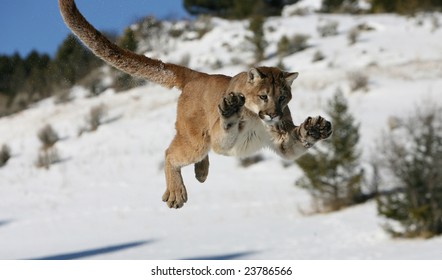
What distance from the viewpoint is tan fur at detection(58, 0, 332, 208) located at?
818 centimetres

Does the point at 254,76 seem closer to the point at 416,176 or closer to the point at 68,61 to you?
the point at 68,61

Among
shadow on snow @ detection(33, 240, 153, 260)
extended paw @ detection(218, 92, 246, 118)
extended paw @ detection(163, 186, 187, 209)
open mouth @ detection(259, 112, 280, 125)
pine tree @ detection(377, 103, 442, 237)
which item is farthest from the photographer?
shadow on snow @ detection(33, 240, 153, 260)

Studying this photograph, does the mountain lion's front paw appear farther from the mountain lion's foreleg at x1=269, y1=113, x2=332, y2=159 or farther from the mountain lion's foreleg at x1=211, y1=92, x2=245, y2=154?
the mountain lion's foreleg at x1=211, y1=92, x2=245, y2=154

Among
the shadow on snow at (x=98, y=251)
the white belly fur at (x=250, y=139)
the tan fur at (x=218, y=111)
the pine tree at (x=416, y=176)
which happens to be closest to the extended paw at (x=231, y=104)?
the tan fur at (x=218, y=111)

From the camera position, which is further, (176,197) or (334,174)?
(334,174)

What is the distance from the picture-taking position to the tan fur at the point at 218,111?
322 inches

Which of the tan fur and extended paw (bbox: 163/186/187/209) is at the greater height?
the tan fur

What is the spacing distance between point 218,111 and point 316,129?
92cm

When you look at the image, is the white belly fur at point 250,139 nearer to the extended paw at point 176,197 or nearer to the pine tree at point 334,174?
the extended paw at point 176,197

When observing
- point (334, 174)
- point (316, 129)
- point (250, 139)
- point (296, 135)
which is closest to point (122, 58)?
point (250, 139)

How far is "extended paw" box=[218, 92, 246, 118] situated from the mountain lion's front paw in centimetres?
76

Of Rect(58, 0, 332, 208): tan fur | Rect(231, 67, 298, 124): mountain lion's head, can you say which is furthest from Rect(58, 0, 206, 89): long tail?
Rect(231, 67, 298, 124): mountain lion's head

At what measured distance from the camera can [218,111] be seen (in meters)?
8.16

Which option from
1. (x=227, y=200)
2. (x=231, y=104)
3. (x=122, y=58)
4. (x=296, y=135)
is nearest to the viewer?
(x=231, y=104)
